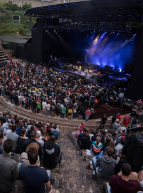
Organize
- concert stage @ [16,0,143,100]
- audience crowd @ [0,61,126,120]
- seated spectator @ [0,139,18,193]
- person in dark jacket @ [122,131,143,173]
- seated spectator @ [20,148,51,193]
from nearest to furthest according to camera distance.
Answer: seated spectator @ [20,148,51,193] < seated spectator @ [0,139,18,193] < person in dark jacket @ [122,131,143,173] < audience crowd @ [0,61,126,120] < concert stage @ [16,0,143,100]

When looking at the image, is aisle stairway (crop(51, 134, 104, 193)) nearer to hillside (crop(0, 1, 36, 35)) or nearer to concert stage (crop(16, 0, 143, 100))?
concert stage (crop(16, 0, 143, 100))

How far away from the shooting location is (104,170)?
414 cm

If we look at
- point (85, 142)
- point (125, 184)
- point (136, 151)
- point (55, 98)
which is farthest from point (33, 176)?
point (55, 98)

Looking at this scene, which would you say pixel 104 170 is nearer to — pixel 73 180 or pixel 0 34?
pixel 73 180

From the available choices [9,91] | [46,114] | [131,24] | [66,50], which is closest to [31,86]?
[9,91]

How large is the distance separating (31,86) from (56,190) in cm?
1165

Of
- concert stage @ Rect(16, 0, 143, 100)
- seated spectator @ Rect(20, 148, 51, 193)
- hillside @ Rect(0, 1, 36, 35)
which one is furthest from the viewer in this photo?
hillside @ Rect(0, 1, 36, 35)

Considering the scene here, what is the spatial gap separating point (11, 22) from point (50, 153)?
45167mm

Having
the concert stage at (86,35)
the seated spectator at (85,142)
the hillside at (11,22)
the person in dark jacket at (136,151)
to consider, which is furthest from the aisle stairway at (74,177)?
the hillside at (11,22)

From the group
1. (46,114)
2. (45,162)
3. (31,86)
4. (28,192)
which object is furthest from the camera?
(31,86)

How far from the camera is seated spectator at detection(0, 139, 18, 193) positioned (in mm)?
2957

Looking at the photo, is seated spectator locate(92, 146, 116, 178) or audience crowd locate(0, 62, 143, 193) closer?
audience crowd locate(0, 62, 143, 193)

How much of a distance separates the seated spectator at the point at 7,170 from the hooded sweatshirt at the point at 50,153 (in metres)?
1.34

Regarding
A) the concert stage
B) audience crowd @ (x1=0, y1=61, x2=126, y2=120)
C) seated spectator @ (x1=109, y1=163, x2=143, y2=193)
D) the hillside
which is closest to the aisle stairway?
seated spectator @ (x1=109, y1=163, x2=143, y2=193)
